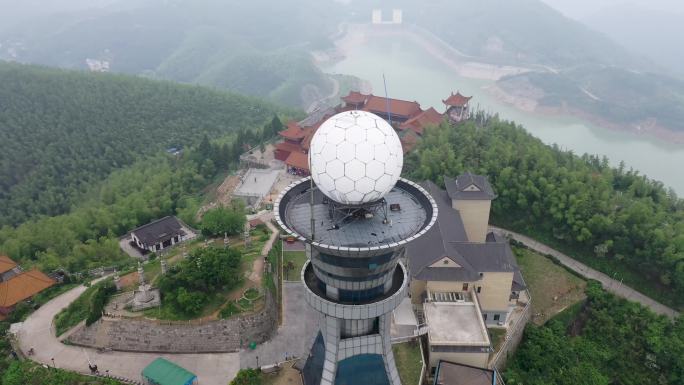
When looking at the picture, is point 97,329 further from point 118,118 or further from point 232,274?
point 118,118

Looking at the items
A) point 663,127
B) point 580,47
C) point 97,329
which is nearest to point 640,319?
point 97,329

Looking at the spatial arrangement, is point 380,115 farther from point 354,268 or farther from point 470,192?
point 354,268

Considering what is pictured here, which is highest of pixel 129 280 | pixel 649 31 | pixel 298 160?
pixel 129 280

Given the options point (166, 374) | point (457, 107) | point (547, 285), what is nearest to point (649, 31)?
point (457, 107)

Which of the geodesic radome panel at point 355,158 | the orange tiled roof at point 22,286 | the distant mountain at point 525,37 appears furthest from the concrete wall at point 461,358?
the distant mountain at point 525,37

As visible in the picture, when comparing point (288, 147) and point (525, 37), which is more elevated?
point (288, 147)

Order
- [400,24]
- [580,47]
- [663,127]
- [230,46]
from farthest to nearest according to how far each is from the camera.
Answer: [400,24] < [230,46] < [580,47] < [663,127]
